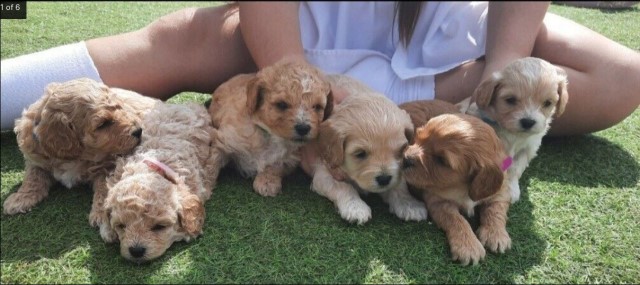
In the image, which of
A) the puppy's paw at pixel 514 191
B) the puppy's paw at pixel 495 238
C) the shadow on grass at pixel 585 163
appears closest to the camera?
the puppy's paw at pixel 495 238

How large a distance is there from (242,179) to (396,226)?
1198mm

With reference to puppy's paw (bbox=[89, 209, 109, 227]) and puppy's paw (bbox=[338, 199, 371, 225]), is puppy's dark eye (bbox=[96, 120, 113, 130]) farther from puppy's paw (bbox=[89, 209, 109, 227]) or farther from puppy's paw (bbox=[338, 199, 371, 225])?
puppy's paw (bbox=[338, 199, 371, 225])

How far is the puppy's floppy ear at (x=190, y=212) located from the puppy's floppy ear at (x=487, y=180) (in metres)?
1.62

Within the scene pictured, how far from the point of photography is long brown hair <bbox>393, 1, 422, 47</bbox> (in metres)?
2.63

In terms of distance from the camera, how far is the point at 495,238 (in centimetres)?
271

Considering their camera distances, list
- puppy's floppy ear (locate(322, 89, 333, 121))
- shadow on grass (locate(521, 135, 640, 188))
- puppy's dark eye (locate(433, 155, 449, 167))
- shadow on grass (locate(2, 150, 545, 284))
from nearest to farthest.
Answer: shadow on grass (locate(2, 150, 545, 284)), puppy's dark eye (locate(433, 155, 449, 167)), puppy's floppy ear (locate(322, 89, 333, 121)), shadow on grass (locate(521, 135, 640, 188))

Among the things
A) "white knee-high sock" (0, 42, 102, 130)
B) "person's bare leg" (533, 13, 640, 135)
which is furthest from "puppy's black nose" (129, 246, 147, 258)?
"person's bare leg" (533, 13, 640, 135)

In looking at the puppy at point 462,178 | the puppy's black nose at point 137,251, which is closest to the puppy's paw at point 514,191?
the puppy at point 462,178

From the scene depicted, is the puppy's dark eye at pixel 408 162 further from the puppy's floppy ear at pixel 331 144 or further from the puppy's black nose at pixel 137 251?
the puppy's black nose at pixel 137 251

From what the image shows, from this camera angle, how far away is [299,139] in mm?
3186

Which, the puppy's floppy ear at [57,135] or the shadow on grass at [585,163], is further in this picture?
the shadow on grass at [585,163]

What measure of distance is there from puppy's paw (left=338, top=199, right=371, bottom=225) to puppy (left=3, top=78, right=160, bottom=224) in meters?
1.45

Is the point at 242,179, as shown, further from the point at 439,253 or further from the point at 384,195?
the point at 439,253

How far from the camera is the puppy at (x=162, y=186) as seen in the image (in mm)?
2523
